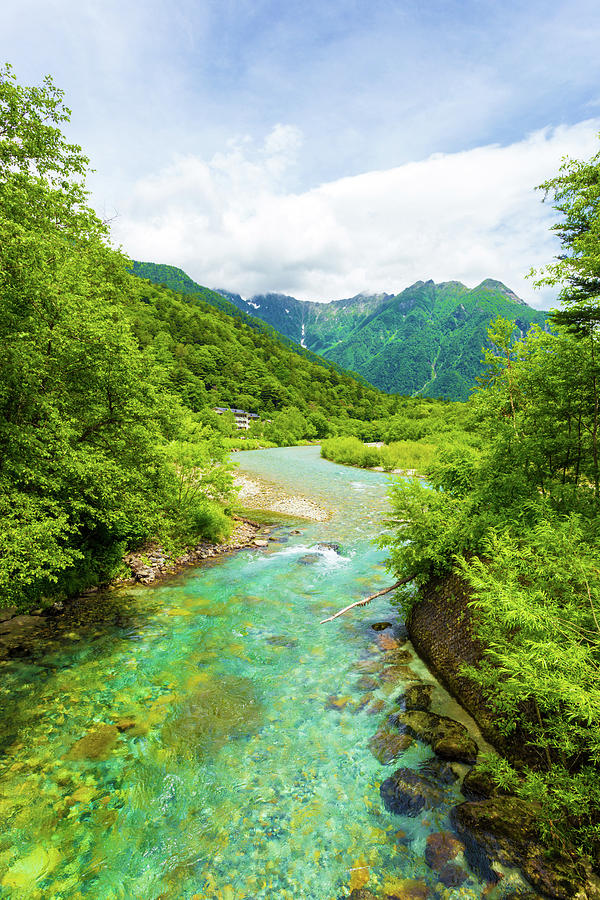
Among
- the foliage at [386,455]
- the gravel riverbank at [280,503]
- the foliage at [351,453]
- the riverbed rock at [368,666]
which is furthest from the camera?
the foliage at [351,453]

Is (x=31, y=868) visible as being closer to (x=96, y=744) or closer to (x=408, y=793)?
(x=96, y=744)

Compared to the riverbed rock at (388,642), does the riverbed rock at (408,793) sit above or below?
above

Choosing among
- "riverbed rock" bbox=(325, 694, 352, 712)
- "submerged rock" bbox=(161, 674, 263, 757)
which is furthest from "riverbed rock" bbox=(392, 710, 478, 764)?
"submerged rock" bbox=(161, 674, 263, 757)

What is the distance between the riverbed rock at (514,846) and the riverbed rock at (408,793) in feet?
1.17

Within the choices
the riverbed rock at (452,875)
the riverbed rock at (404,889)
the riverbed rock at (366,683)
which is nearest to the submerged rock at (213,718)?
the riverbed rock at (366,683)

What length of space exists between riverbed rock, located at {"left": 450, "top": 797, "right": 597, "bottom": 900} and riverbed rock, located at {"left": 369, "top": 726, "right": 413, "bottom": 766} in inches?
48.2

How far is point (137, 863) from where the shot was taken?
4832 millimetres

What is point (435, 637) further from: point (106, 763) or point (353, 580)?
point (106, 763)

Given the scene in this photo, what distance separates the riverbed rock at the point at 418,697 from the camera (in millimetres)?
7512

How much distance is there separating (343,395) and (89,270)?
153 metres

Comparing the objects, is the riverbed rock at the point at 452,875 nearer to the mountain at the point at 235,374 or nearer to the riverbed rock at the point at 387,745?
the riverbed rock at the point at 387,745

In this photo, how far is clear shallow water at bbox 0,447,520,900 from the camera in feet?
15.5

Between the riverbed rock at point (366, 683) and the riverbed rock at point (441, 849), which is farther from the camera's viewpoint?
the riverbed rock at point (366, 683)

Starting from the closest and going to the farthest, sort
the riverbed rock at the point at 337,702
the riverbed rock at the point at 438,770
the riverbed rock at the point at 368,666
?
the riverbed rock at the point at 438,770
the riverbed rock at the point at 337,702
the riverbed rock at the point at 368,666
